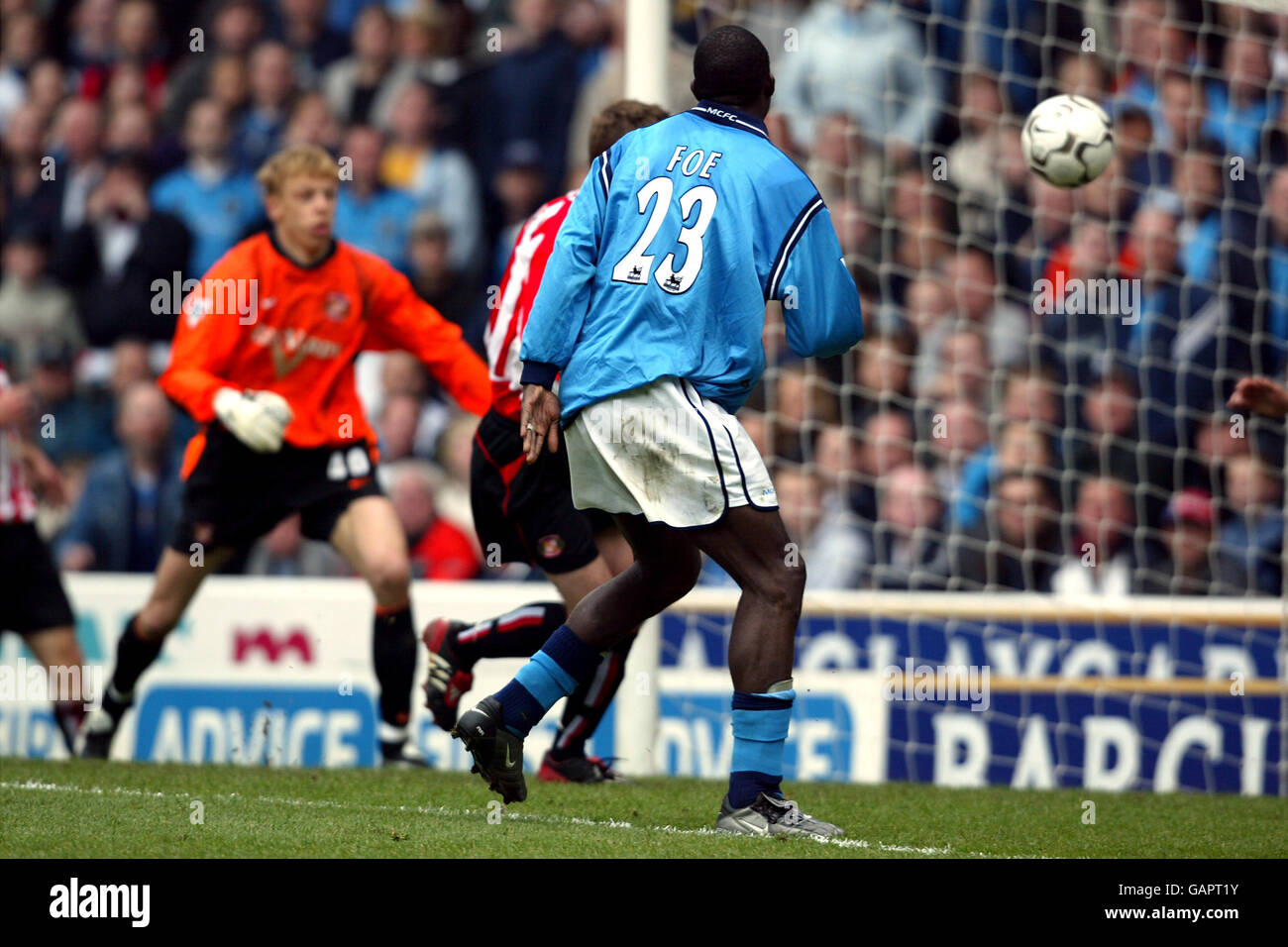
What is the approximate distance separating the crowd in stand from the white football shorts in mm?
4538

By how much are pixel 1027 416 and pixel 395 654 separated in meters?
→ 4.04

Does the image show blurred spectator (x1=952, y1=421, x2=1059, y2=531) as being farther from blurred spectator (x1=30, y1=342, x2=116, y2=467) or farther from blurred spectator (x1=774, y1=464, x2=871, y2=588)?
blurred spectator (x1=30, y1=342, x2=116, y2=467)

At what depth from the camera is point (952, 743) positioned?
820cm

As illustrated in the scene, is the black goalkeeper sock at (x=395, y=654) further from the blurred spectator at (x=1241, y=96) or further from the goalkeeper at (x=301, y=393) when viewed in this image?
the blurred spectator at (x=1241, y=96)

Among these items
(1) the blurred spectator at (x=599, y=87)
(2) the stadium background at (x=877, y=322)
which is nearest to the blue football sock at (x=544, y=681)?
(2) the stadium background at (x=877, y=322)

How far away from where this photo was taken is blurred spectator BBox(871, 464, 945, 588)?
8.94 meters

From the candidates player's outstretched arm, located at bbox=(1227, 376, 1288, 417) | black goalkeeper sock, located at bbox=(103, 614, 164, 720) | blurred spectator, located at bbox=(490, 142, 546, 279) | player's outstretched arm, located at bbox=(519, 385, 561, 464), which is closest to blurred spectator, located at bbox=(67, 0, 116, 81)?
blurred spectator, located at bbox=(490, 142, 546, 279)

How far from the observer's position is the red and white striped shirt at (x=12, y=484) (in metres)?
7.49

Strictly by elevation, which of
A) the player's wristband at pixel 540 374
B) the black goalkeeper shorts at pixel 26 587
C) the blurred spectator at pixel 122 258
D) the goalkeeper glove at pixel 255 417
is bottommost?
the black goalkeeper shorts at pixel 26 587

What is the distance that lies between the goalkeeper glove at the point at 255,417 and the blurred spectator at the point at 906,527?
145 inches

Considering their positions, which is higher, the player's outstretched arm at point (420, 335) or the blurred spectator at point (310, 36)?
the blurred spectator at point (310, 36)

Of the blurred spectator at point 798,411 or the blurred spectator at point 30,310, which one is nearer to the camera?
the blurred spectator at point 798,411
